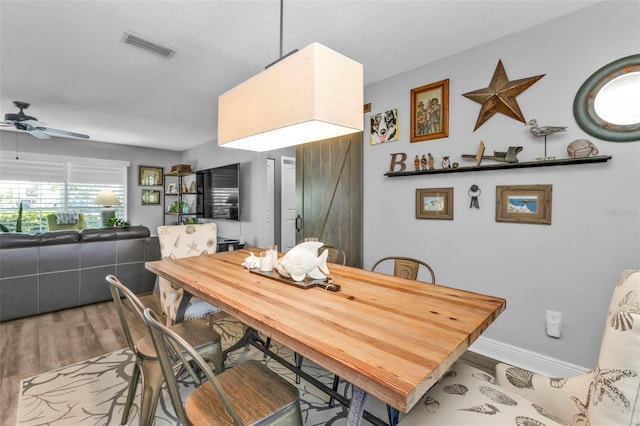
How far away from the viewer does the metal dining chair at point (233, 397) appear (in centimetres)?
94

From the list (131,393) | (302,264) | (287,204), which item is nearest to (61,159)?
(287,204)

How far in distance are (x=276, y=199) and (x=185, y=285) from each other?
3932mm

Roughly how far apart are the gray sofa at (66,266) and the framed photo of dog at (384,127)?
297 cm

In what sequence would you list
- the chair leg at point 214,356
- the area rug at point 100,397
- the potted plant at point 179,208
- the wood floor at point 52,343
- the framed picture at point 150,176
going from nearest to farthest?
the chair leg at point 214,356 → the area rug at point 100,397 → the wood floor at point 52,343 → the potted plant at point 179,208 → the framed picture at point 150,176

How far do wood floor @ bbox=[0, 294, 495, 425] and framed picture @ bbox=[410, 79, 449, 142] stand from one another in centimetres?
191

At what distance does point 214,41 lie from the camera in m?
2.35

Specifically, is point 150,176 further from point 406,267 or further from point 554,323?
point 554,323

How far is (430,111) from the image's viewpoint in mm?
2701

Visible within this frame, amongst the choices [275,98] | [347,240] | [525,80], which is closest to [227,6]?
[275,98]

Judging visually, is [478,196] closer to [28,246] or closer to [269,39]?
[269,39]

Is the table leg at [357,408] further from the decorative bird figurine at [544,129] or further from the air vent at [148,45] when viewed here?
the air vent at [148,45]

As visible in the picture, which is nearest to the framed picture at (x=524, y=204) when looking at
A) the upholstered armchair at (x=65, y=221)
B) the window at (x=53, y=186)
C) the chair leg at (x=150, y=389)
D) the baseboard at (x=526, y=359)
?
the baseboard at (x=526, y=359)

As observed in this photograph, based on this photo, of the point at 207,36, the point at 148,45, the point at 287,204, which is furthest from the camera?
the point at 287,204

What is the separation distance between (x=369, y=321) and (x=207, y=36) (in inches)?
92.9
